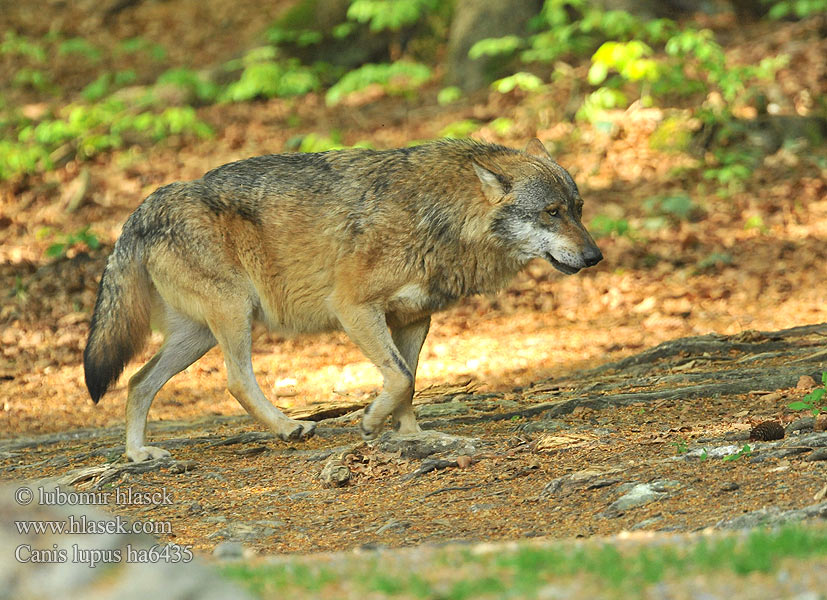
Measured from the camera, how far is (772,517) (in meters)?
4.66

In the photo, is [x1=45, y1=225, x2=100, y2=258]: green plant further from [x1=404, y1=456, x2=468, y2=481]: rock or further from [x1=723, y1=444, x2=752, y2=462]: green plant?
[x1=723, y1=444, x2=752, y2=462]: green plant

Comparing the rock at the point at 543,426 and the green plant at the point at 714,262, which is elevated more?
the green plant at the point at 714,262

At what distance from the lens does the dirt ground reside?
5.70m

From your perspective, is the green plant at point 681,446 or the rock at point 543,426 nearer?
the green plant at point 681,446

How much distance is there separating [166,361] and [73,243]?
5.83 m

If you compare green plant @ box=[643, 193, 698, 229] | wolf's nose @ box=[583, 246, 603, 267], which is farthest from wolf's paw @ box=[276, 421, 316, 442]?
green plant @ box=[643, 193, 698, 229]

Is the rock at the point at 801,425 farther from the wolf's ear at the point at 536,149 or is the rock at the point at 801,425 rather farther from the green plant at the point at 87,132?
the green plant at the point at 87,132

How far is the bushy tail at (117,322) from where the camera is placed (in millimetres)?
7391

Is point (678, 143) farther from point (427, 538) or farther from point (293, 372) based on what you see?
point (427, 538)

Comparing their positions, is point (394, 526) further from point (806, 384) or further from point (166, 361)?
point (806, 384)

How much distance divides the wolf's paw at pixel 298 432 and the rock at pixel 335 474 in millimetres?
806

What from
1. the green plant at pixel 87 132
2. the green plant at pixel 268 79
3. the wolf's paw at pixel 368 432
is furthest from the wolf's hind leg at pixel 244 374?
the green plant at pixel 268 79

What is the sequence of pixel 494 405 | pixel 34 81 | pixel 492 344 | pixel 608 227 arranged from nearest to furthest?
pixel 494 405 → pixel 492 344 → pixel 608 227 → pixel 34 81

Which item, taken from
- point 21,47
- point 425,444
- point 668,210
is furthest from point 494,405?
point 21,47
